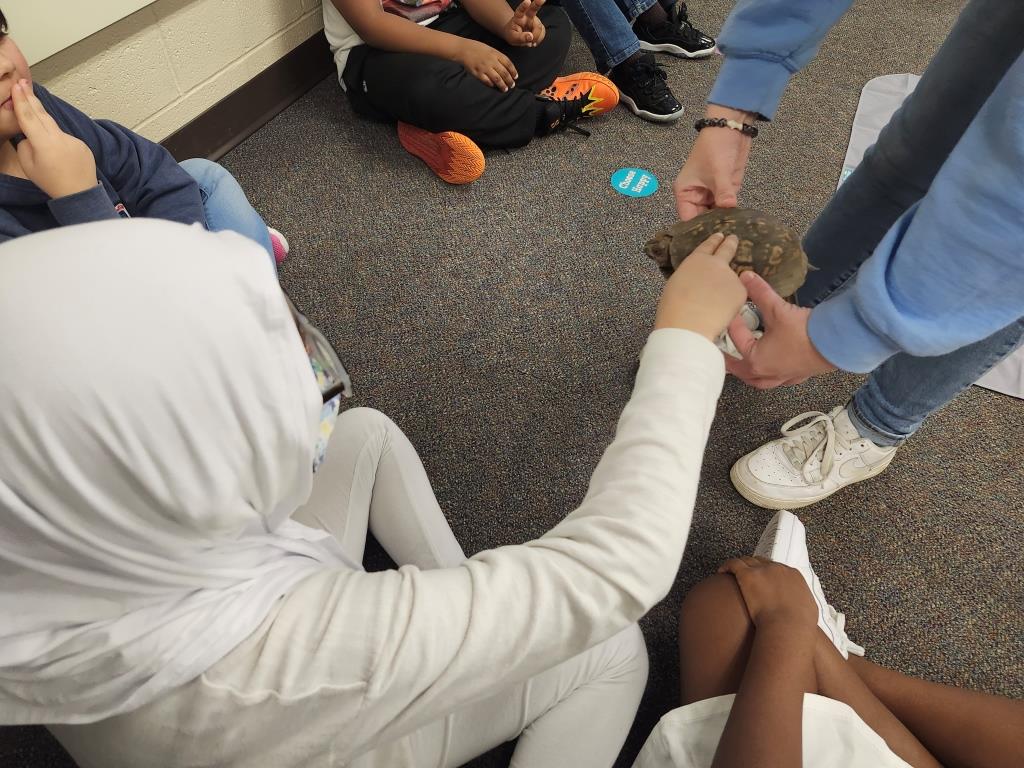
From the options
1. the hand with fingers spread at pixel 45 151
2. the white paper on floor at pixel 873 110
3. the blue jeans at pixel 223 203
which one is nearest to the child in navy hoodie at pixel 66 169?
the hand with fingers spread at pixel 45 151

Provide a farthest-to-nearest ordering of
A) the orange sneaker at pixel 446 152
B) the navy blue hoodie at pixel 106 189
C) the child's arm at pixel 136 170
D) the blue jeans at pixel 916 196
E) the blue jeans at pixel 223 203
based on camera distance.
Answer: the orange sneaker at pixel 446 152 < the blue jeans at pixel 223 203 < the child's arm at pixel 136 170 < the navy blue hoodie at pixel 106 189 < the blue jeans at pixel 916 196

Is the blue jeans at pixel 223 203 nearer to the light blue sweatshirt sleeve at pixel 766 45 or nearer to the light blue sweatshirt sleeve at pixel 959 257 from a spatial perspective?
the light blue sweatshirt sleeve at pixel 766 45

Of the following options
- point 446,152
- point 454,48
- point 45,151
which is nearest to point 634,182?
point 446,152

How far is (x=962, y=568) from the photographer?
3.29 ft

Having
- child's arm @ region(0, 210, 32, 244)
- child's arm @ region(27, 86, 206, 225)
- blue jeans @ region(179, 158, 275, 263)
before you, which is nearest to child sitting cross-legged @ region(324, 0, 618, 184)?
blue jeans @ region(179, 158, 275, 263)

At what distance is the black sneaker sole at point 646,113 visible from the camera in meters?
1.71

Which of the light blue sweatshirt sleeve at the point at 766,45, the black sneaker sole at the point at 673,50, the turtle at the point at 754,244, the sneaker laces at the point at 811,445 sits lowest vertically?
the sneaker laces at the point at 811,445

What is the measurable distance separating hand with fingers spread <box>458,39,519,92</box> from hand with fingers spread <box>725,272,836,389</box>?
3.71 ft

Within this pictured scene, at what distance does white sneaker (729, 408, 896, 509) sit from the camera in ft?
3.29

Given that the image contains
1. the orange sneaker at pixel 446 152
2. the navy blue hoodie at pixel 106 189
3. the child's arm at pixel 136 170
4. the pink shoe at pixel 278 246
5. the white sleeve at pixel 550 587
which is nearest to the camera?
the white sleeve at pixel 550 587

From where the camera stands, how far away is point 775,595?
0.80 meters

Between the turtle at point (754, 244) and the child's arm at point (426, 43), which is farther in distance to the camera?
the child's arm at point (426, 43)

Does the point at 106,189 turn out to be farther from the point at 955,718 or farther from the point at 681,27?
the point at 681,27

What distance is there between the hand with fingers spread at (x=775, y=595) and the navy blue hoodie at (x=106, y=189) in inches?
40.8
